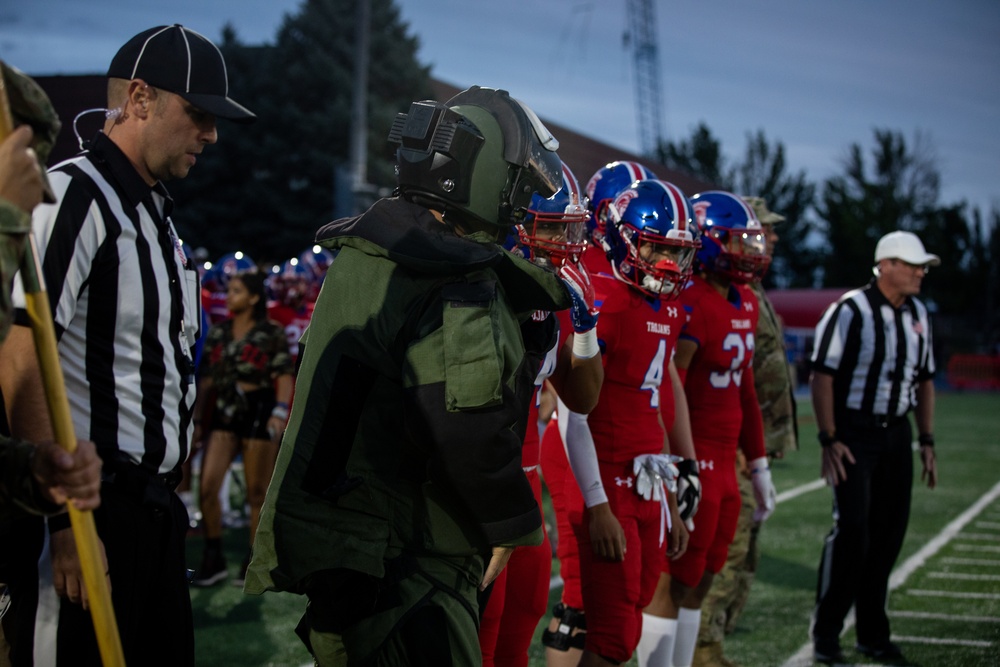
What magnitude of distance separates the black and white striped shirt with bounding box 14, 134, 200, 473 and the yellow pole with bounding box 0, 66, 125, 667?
58 cm

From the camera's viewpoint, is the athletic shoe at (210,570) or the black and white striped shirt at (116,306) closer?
the black and white striped shirt at (116,306)

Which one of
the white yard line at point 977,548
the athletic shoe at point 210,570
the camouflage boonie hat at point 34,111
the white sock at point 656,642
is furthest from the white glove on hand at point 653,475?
the white yard line at point 977,548

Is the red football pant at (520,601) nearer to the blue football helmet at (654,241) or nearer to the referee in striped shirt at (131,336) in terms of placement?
the blue football helmet at (654,241)

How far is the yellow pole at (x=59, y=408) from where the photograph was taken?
6.04 ft

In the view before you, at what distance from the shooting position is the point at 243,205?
2794cm

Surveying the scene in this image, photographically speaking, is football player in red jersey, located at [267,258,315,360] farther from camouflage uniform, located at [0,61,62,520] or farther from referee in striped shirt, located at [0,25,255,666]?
camouflage uniform, located at [0,61,62,520]

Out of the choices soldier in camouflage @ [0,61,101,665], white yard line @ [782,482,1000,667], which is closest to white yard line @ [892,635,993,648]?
white yard line @ [782,482,1000,667]

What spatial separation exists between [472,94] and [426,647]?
140 centimetres

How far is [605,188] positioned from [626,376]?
3.95 ft

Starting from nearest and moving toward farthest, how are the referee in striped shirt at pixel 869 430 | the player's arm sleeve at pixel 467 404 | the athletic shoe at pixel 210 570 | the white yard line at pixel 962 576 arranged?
1. the player's arm sleeve at pixel 467 404
2. the referee in striped shirt at pixel 869 430
3. the athletic shoe at pixel 210 570
4. the white yard line at pixel 962 576

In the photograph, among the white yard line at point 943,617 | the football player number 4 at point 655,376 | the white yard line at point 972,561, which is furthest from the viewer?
the white yard line at point 972,561

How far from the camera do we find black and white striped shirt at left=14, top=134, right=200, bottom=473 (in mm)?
2525

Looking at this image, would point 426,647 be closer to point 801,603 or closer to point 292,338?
point 801,603

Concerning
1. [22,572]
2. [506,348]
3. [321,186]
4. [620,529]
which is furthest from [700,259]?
[321,186]
